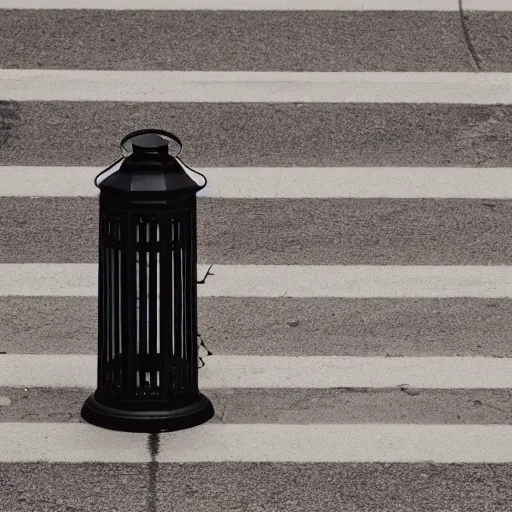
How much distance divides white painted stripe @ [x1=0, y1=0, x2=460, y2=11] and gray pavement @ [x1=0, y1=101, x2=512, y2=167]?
107cm

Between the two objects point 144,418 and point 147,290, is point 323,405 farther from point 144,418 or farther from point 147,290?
point 147,290

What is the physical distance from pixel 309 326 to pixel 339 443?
1417mm

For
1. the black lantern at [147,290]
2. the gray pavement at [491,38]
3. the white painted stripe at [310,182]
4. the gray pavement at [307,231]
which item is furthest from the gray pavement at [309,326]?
the gray pavement at [491,38]

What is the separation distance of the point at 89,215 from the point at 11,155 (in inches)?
29.0

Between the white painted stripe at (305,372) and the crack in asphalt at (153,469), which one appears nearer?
the crack in asphalt at (153,469)

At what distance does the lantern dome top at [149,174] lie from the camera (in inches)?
219

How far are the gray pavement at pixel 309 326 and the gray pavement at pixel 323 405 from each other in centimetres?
47

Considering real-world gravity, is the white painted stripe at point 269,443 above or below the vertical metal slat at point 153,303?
below

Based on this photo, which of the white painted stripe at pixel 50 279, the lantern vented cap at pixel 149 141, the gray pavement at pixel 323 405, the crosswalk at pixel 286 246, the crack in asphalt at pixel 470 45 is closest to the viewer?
the crosswalk at pixel 286 246

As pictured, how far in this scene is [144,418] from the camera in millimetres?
5719

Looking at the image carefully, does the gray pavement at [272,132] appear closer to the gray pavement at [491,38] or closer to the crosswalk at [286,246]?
the crosswalk at [286,246]

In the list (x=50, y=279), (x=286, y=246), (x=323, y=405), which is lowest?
A: (x=323, y=405)

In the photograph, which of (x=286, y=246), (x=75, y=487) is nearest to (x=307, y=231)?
(x=286, y=246)

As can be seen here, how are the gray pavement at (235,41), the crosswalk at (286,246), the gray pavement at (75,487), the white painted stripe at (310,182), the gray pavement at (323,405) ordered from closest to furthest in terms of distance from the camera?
the gray pavement at (75,487) < the crosswalk at (286,246) < the gray pavement at (323,405) < the white painted stripe at (310,182) < the gray pavement at (235,41)
